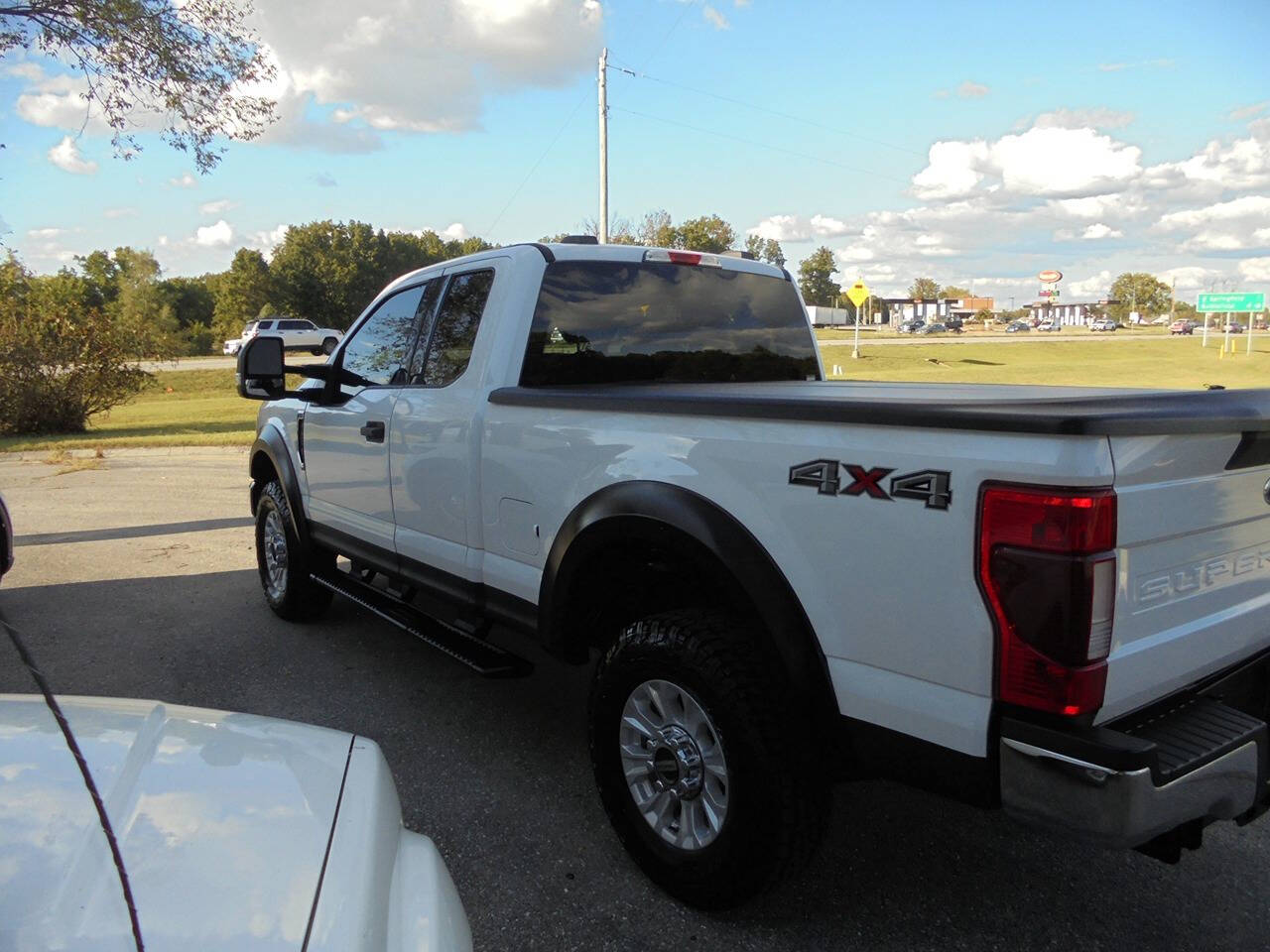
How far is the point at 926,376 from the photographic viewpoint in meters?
28.6

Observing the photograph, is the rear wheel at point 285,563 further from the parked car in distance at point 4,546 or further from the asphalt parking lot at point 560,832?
the parked car in distance at point 4,546

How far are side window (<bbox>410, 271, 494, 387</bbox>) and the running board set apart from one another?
106 centimetres

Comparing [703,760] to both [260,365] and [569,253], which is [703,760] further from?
[260,365]

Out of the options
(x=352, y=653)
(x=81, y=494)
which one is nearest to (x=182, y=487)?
Answer: (x=81, y=494)

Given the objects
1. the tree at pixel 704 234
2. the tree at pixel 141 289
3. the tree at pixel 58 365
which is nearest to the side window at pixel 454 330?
the tree at pixel 58 365

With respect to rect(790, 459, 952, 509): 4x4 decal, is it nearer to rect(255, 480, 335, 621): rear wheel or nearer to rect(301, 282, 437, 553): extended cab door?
rect(301, 282, 437, 553): extended cab door

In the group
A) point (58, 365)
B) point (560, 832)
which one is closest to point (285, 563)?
point (560, 832)

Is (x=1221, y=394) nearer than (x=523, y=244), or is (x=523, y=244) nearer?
(x=1221, y=394)

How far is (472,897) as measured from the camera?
284 cm

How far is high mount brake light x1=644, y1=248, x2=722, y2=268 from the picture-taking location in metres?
4.11

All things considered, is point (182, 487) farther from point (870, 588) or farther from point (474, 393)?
point (870, 588)

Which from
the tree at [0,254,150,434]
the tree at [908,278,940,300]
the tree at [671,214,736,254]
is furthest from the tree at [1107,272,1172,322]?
the tree at [0,254,150,434]

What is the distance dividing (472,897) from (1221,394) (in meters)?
2.60

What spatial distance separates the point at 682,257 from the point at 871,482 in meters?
2.26
